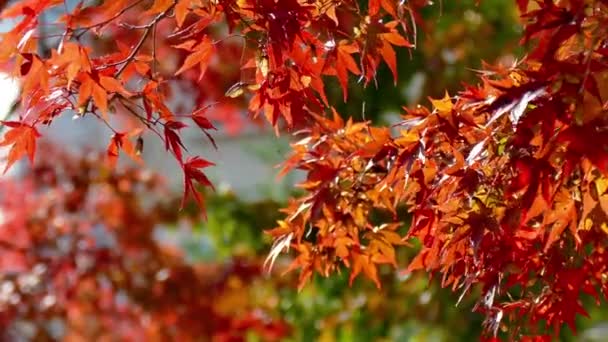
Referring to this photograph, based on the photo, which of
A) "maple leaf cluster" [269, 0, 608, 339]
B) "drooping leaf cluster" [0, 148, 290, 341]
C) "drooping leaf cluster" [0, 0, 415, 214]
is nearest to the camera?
"maple leaf cluster" [269, 0, 608, 339]

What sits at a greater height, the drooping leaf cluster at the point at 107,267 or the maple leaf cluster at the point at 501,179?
the maple leaf cluster at the point at 501,179

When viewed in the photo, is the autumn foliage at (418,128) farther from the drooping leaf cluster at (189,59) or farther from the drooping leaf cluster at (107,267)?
the drooping leaf cluster at (107,267)

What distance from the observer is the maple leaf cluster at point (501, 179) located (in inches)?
35.9

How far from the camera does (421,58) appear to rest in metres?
3.12

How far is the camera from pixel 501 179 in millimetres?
1140

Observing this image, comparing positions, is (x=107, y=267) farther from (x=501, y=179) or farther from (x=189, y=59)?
(x=501, y=179)

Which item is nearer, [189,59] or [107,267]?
[189,59]

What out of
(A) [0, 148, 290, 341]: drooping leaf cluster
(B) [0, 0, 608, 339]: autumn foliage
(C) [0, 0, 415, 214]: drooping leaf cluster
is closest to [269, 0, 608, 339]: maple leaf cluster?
(B) [0, 0, 608, 339]: autumn foliage

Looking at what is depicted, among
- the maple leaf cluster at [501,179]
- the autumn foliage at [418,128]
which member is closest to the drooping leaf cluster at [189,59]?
the autumn foliage at [418,128]

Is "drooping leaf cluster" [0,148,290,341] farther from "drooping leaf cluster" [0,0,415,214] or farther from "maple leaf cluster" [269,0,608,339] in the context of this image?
"drooping leaf cluster" [0,0,415,214]

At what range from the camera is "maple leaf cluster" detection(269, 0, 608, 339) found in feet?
2.99

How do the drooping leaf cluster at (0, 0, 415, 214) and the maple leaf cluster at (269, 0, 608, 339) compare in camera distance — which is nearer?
the maple leaf cluster at (269, 0, 608, 339)

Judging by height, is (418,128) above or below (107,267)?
above

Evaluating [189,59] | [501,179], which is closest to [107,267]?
[189,59]
